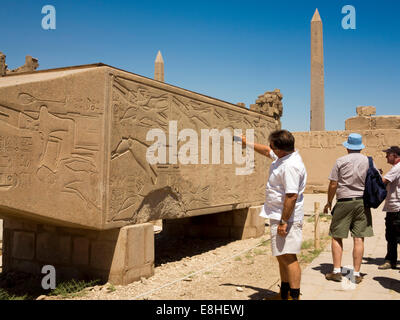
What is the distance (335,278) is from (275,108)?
15.2 meters

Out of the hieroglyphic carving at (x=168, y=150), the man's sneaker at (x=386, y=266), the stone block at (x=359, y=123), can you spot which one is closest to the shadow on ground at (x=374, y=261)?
the man's sneaker at (x=386, y=266)

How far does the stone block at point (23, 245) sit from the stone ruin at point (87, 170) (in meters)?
0.01

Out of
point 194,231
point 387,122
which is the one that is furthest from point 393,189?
point 387,122

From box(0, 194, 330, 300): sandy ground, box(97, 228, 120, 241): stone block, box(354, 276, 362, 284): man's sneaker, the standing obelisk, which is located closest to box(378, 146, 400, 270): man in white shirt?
box(354, 276, 362, 284): man's sneaker

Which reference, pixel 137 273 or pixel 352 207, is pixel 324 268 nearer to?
pixel 352 207

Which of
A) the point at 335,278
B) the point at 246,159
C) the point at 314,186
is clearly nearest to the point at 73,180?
the point at 335,278

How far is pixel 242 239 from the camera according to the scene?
8.05 m

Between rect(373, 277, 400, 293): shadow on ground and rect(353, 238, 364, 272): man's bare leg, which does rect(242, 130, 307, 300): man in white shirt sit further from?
rect(373, 277, 400, 293): shadow on ground

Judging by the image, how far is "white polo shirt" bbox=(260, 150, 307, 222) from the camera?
3361 millimetres

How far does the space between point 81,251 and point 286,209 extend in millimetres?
2927

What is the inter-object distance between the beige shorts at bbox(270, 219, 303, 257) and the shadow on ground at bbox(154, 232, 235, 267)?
309 centimetres

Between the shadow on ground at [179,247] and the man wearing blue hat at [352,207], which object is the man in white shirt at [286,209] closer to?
the man wearing blue hat at [352,207]

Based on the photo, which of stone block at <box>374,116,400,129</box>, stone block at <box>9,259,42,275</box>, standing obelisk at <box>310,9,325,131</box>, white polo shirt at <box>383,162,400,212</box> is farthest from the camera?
standing obelisk at <box>310,9,325,131</box>
